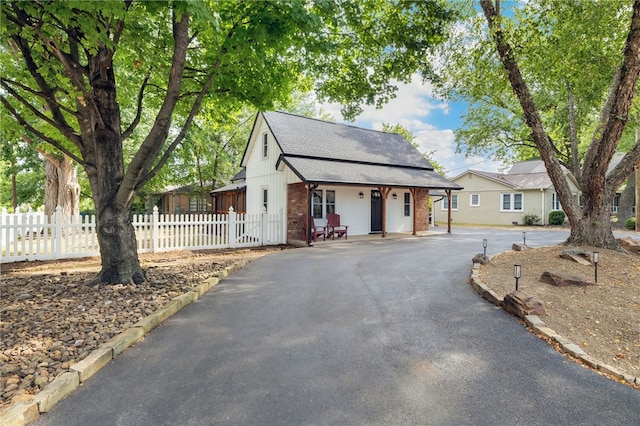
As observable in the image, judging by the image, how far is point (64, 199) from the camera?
15992 mm

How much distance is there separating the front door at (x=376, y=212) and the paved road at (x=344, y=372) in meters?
11.7

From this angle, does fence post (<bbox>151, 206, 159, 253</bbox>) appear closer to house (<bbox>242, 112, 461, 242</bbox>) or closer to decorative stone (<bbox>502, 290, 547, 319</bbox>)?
house (<bbox>242, 112, 461, 242</bbox>)

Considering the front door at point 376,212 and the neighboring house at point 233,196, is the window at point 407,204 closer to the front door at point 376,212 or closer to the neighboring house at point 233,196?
the front door at point 376,212

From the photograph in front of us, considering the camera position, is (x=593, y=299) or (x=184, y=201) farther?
(x=184, y=201)

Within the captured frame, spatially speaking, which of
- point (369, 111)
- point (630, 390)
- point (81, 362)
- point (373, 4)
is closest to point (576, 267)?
point (630, 390)

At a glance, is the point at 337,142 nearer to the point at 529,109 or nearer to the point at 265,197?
the point at 265,197

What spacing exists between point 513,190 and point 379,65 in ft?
72.6

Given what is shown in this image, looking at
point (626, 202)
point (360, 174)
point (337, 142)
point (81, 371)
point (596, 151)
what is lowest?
point (81, 371)

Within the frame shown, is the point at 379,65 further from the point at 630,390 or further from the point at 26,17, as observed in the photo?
the point at 630,390

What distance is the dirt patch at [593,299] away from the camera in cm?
381

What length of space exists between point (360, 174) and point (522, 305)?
10843 mm

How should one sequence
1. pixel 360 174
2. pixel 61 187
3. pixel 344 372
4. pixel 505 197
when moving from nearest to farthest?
pixel 344 372, pixel 360 174, pixel 61 187, pixel 505 197

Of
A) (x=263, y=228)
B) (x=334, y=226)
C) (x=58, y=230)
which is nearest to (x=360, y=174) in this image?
(x=334, y=226)

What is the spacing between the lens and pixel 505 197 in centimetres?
2664
